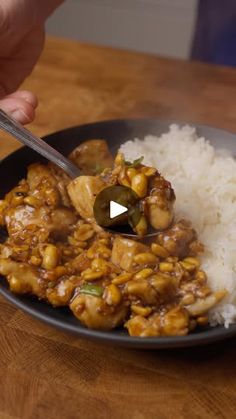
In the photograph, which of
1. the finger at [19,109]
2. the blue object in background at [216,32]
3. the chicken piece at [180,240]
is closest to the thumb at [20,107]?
the finger at [19,109]

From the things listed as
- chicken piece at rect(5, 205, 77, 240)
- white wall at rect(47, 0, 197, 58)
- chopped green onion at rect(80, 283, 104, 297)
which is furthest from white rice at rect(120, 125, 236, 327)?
white wall at rect(47, 0, 197, 58)

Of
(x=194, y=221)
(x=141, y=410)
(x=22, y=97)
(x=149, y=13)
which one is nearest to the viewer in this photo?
(x=141, y=410)

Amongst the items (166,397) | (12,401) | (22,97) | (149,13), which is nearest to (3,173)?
(22,97)

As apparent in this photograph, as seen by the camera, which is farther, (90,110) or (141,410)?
(90,110)

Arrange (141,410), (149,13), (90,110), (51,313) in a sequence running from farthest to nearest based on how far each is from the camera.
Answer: (149,13) < (90,110) < (51,313) < (141,410)

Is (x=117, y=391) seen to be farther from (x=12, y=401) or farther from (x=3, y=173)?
(x=3, y=173)

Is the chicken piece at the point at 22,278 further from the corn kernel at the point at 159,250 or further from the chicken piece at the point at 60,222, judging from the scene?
the corn kernel at the point at 159,250

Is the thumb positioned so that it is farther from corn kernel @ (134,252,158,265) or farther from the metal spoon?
corn kernel @ (134,252,158,265)
